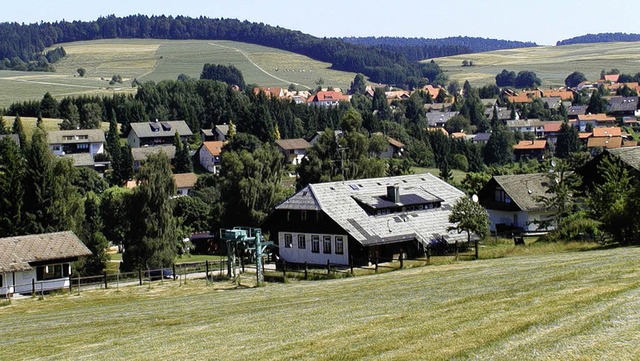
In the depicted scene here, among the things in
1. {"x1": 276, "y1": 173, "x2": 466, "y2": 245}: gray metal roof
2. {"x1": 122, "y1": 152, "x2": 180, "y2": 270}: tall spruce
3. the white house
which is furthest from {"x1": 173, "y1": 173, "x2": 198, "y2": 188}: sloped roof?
{"x1": 276, "y1": 173, "x2": 466, "y2": 245}: gray metal roof

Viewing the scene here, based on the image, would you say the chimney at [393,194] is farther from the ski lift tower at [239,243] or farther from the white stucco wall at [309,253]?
the ski lift tower at [239,243]

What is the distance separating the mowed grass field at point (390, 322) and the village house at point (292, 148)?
99660 millimetres

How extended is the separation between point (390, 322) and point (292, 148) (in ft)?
381

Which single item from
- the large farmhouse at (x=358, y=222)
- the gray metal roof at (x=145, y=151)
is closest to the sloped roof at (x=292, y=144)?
the gray metal roof at (x=145, y=151)

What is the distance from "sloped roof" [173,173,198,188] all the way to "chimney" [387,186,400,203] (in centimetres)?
5912

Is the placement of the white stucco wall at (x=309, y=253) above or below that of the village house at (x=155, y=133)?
below

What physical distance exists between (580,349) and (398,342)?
13.3 ft

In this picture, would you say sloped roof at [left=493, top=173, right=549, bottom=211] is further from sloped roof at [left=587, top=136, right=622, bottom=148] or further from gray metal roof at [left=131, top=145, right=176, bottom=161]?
sloped roof at [left=587, top=136, right=622, bottom=148]

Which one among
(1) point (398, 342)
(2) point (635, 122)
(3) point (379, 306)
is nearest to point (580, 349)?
(1) point (398, 342)

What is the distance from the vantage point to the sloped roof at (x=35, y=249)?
46.6 meters

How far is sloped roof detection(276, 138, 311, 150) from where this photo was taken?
137375 millimetres

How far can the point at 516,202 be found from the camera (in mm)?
64062

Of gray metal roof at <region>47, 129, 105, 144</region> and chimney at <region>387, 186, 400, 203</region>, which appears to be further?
gray metal roof at <region>47, 129, 105, 144</region>

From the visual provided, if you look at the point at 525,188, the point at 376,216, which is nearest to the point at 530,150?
the point at 525,188
